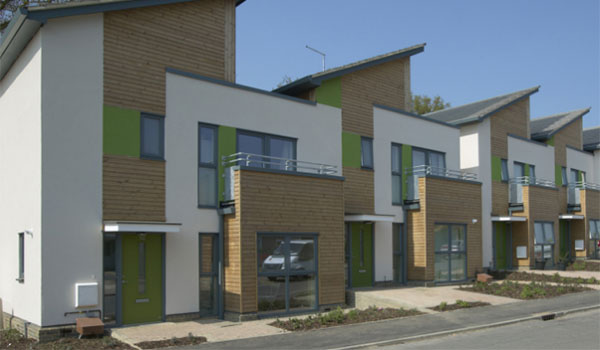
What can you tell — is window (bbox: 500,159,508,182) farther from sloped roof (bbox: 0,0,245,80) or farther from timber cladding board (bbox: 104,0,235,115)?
sloped roof (bbox: 0,0,245,80)

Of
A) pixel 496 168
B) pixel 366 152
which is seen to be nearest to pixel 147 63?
pixel 366 152

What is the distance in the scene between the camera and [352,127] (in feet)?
63.0

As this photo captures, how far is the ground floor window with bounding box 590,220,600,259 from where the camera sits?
3075 cm

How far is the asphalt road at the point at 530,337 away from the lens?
11.0 m

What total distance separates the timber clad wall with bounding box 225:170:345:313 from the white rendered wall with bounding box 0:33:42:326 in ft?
14.5

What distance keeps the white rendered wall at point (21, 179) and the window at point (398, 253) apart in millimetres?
11730

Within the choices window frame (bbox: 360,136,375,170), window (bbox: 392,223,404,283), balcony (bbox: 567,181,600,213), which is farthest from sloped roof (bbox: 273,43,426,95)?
balcony (bbox: 567,181,600,213)

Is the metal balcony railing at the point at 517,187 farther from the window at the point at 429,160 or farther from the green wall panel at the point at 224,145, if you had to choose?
the green wall panel at the point at 224,145

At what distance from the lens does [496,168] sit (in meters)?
25.5

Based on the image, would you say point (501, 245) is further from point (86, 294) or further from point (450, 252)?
point (86, 294)

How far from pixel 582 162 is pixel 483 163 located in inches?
439

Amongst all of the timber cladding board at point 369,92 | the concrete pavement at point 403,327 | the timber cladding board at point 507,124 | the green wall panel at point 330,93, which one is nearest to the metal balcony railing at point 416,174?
the timber cladding board at point 369,92

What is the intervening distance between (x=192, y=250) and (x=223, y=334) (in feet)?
8.96

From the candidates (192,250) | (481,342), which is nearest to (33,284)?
(192,250)
